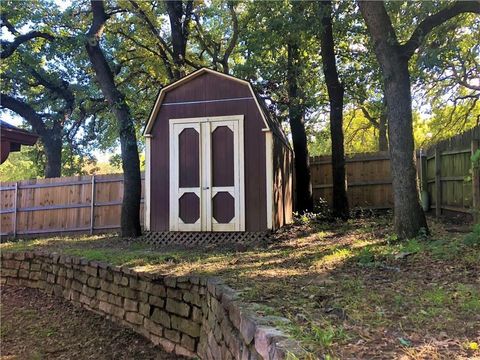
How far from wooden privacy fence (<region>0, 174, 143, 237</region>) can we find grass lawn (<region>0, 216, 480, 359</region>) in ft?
13.4

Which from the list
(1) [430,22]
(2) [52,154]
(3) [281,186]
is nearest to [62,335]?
(3) [281,186]

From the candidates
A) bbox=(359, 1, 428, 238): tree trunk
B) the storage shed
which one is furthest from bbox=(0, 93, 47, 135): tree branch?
bbox=(359, 1, 428, 238): tree trunk

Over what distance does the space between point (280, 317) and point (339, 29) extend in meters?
9.72

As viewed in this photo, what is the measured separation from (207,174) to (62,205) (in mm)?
6145

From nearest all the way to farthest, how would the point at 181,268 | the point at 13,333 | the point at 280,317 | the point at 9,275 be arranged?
the point at 280,317 < the point at 181,268 < the point at 13,333 < the point at 9,275

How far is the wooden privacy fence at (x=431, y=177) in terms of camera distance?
323 inches

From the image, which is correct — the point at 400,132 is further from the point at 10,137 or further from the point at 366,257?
the point at 10,137

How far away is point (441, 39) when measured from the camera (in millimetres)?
8586

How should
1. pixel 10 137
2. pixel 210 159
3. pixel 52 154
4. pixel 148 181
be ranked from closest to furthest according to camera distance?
pixel 10 137, pixel 210 159, pixel 148 181, pixel 52 154

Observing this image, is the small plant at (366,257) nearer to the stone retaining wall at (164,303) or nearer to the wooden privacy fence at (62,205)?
the stone retaining wall at (164,303)

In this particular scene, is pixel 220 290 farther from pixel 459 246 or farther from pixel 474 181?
pixel 474 181

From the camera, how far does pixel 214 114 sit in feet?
29.6

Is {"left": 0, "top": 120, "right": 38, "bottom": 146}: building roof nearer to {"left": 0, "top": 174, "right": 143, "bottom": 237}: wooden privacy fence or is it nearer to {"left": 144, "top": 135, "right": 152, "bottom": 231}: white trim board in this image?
{"left": 144, "top": 135, "right": 152, "bottom": 231}: white trim board

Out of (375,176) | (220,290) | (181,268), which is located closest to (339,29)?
(375,176)
